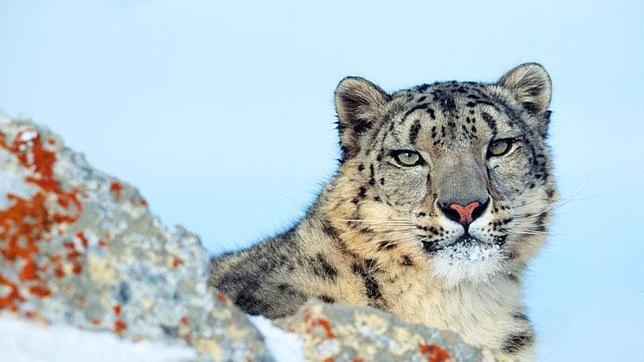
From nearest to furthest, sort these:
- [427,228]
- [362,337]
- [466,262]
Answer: [362,337] < [466,262] < [427,228]

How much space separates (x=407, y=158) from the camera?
24.7 ft

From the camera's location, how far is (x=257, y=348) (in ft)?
11.7

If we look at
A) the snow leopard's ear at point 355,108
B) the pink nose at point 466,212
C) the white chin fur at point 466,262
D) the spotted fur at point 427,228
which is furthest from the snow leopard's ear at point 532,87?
the pink nose at point 466,212

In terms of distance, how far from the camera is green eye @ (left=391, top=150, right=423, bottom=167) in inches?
294

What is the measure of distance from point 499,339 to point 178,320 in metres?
4.25

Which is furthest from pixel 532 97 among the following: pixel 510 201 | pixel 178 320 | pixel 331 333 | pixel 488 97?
Answer: pixel 178 320

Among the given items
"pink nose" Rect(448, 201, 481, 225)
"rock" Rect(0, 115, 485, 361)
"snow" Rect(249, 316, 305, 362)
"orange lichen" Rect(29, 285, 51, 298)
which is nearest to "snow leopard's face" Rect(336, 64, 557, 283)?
"pink nose" Rect(448, 201, 481, 225)

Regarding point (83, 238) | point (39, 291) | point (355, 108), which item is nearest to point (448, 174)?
point (355, 108)

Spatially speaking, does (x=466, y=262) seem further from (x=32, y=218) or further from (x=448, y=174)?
(x=32, y=218)

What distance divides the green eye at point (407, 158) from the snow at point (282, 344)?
3630mm

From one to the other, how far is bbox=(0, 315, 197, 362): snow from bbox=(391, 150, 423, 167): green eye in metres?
4.37

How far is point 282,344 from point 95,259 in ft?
2.93

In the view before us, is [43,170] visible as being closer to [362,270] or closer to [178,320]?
[178,320]

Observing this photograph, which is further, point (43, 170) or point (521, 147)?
point (521, 147)
